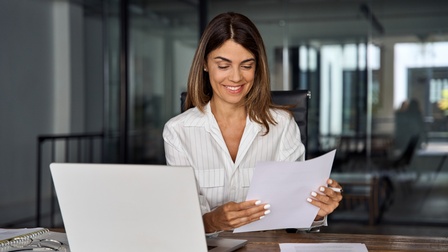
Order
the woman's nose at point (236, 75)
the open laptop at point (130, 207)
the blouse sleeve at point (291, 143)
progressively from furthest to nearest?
the blouse sleeve at point (291, 143)
the woman's nose at point (236, 75)
the open laptop at point (130, 207)

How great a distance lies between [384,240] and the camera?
67.6 inches

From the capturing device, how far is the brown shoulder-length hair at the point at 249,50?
6.79 feet

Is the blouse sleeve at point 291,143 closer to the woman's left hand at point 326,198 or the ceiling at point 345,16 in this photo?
the woman's left hand at point 326,198

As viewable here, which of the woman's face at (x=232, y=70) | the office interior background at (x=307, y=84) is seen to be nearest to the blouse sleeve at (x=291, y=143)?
the woman's face at (x=232, y=70)

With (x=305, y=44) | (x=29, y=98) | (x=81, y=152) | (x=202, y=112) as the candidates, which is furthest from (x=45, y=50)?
(x=202, y=112)

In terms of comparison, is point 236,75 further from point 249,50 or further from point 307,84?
point 307,84

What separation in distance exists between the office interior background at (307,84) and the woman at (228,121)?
3.17 meters

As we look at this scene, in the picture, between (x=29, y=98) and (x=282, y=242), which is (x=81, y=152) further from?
(x=282, y=242)

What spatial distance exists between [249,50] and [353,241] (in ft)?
2.33

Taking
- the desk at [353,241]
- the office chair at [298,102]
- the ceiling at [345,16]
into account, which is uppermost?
the ceiling at [345,16]

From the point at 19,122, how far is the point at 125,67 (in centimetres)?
154

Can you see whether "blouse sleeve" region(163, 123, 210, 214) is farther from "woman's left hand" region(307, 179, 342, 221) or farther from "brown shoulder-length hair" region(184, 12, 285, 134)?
"woman's left hand" region(307, 179, 342, 221)

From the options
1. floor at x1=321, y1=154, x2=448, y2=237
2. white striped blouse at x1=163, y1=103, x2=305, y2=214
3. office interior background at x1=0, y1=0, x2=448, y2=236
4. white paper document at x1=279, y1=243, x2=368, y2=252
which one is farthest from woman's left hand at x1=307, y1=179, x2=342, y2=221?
floor at x1=321, y1=154, x2=448, y2=237

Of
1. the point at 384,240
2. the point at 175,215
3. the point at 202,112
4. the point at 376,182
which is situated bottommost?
the point at 376,182
